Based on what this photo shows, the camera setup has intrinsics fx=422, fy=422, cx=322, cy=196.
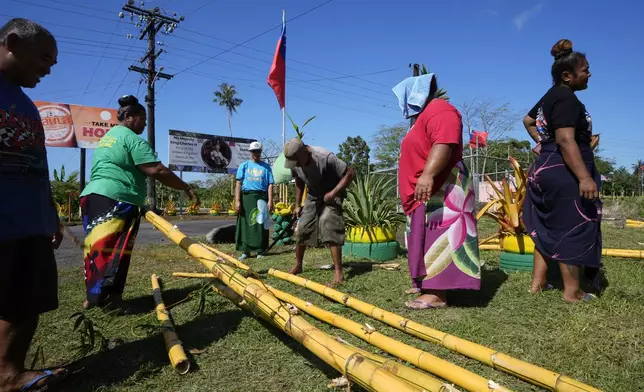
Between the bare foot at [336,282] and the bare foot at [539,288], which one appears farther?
the bare foot at [336,282]

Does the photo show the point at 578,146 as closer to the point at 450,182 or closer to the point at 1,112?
the point at 450,182

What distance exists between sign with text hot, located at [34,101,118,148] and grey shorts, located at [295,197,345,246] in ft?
51.3

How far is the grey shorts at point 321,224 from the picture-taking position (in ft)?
14.3

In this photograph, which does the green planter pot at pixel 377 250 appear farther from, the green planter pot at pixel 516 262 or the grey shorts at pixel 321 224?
the green planter pot at pixel 516 262

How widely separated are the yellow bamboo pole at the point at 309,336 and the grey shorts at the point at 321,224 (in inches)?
62.0

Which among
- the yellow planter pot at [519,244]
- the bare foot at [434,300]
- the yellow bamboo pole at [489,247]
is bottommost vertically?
the bare foot at [434,300]

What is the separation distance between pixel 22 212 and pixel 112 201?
136 centimetres

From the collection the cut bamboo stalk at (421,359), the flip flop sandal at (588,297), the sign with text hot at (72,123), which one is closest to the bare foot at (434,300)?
the cut bamboo stalk at (421,359)

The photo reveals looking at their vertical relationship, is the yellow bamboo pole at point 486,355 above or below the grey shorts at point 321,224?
below

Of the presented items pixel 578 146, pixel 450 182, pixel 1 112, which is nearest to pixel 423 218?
pixel 450 182

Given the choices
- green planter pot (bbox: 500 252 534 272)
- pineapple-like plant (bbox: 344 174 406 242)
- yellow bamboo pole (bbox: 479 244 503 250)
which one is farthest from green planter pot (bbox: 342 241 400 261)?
green planter pot (bbox: 500 252 534 272)

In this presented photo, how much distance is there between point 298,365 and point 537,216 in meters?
2.21

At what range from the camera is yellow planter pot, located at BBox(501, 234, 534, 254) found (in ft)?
13.2

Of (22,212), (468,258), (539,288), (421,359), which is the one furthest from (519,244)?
(22,212)
